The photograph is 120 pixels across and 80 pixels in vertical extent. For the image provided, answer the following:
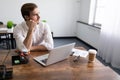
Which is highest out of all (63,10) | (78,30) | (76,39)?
(63,10)

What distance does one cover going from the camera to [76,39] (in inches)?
211

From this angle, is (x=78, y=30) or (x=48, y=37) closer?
(x=48, y=37)

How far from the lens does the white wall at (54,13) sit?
4.75 m

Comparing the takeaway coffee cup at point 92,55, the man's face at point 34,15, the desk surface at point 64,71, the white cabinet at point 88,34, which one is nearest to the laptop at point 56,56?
the desk surface at point 64,71

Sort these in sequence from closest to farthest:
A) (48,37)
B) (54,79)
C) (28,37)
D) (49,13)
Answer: (54,79), (28,37), (48,37), (49,13)

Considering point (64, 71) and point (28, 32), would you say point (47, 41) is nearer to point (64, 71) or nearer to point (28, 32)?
point (28, 32)

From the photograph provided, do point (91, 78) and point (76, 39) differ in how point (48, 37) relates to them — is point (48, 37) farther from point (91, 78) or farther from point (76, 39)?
point (76, 39)

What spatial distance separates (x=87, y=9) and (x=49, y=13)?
1413 mm

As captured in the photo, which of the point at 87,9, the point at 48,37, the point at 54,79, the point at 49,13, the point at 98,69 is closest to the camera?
the point at 54,79

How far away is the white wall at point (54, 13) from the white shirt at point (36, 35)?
3308 mm

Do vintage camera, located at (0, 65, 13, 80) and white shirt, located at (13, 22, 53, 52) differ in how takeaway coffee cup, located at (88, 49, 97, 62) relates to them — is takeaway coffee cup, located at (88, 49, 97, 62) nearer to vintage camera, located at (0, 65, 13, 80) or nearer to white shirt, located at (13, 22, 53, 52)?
white shirt, located at (13, 22, 53, 52)

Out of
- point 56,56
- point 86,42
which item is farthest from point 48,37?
point 86,42

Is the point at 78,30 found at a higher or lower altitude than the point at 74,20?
lower

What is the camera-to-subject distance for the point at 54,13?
5.12m
